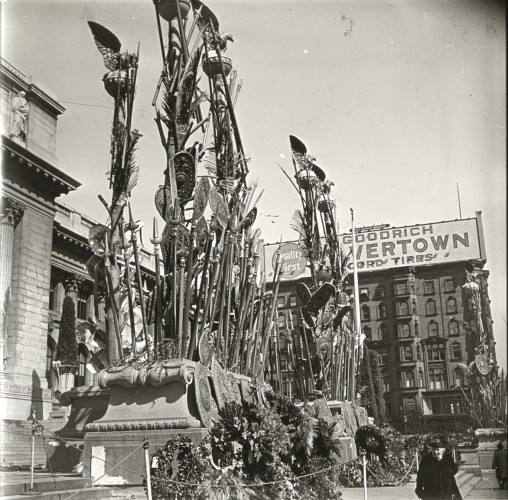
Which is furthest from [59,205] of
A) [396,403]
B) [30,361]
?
[396,403]

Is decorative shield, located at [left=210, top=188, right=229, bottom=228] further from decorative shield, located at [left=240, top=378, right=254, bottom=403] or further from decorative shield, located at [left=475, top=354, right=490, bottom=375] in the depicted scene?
decorative shield, located at [left=475, top=354, right=490, bottom=375]

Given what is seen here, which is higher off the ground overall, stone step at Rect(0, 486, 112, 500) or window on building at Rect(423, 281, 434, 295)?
window on building at Rect(423, 281, 434, 295)

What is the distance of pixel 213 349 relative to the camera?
12.0 meters

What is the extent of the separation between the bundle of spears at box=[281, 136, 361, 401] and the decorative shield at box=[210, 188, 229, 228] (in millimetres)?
5093

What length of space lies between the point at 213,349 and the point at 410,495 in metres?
4.88

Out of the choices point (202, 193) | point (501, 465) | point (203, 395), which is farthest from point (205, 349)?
point (501, 465)

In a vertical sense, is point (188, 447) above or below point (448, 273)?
below

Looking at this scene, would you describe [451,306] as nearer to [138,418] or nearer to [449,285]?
[449,285]

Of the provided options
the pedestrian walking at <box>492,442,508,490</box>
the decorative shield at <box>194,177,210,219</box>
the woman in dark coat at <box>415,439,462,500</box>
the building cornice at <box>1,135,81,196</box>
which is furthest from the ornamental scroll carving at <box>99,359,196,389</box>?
the building cornice at <box>1,135,81,196</box>

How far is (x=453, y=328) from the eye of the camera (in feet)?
233

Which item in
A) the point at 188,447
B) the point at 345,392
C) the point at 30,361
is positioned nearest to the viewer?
the point at 188,447

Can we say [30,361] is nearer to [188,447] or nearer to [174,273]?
[174,273]

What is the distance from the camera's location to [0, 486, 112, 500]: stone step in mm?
8352

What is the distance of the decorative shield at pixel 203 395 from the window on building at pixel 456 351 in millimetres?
63247
